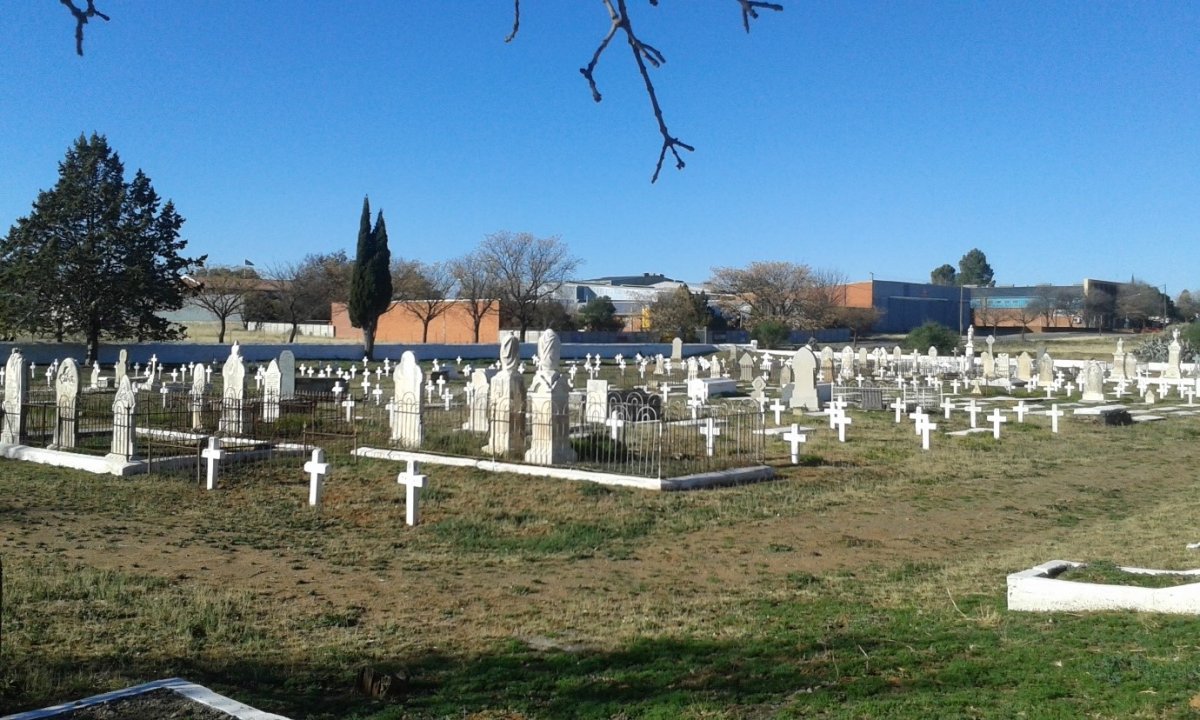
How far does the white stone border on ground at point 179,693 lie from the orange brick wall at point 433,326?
68.0 m

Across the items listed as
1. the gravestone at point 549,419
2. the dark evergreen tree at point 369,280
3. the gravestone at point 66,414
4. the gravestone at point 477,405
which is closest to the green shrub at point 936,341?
the dark evergreen tree at point 369,280

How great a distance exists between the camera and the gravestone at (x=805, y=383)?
2975 cm

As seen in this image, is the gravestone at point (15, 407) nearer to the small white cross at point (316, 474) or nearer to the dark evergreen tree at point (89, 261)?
the small white cross at point (316, 474)

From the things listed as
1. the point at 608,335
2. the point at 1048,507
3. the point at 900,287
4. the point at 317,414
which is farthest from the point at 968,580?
the point at 900,287

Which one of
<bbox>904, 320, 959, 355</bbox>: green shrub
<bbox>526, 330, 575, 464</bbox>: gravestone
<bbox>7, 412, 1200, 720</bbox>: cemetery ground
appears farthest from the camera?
<bbox>904, 320, 959, 355</bbox>: green shrub

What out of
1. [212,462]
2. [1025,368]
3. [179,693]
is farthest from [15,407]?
[1025,368]

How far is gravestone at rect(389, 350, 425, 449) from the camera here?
61.4 ft

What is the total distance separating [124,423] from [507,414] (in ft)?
20.9

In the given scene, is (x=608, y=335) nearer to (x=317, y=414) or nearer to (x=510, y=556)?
(x=317, y=414)

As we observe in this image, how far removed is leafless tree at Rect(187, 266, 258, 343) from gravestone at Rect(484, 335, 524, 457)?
178ft

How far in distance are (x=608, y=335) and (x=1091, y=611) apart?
66.8 m

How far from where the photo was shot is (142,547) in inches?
425

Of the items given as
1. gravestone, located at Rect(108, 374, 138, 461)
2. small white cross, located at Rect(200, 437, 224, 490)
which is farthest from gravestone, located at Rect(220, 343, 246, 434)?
small white cross, located at Rect(200, 437, 224, 490)

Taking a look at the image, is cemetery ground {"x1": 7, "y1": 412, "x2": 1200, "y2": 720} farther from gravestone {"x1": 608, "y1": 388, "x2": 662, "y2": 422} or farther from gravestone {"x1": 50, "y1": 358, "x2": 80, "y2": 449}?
gravestone {"x1": 608, "y1": 388, "x2": 662, "y2": 422}
